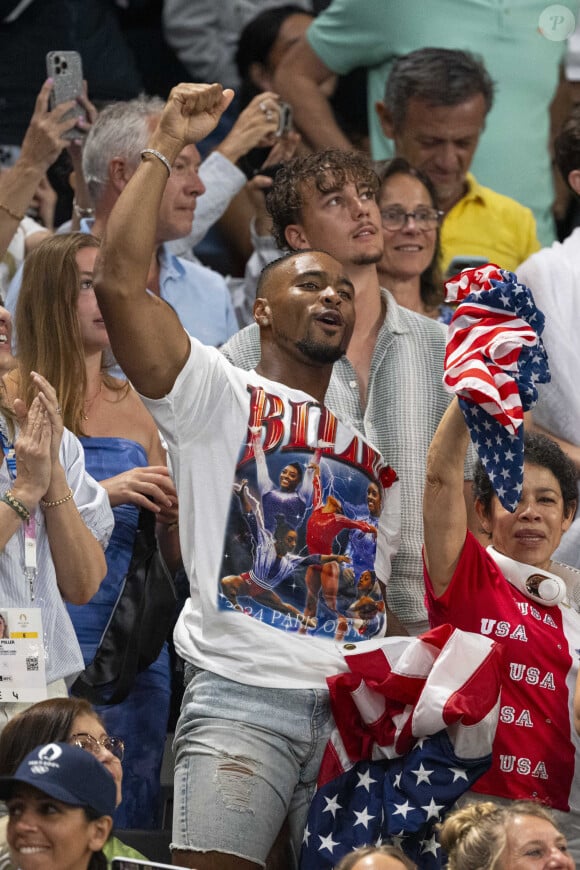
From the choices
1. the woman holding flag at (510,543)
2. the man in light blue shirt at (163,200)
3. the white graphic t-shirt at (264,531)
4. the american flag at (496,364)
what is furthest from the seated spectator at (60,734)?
the man in light blue shirt at (163,200)

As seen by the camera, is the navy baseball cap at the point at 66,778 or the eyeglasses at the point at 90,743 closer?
the navy baseball cap at the point at 66,778

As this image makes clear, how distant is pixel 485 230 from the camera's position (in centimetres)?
598

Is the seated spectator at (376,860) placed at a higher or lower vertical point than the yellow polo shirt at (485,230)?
higher

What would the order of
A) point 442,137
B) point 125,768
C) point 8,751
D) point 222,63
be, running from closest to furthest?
point 8,751, point 125,768, point 442,137, point 222,63

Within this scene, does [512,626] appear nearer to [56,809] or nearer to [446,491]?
[446,491]

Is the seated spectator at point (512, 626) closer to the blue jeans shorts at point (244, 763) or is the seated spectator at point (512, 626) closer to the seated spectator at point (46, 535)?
the blue jeans shorts at point (244, 763)

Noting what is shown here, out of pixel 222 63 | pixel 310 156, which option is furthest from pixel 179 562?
pixel 222 63

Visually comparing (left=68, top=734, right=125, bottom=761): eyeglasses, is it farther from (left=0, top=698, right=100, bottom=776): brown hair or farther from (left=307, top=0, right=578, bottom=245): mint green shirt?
(left=307, top=0, right=578, bottom=245): mint green shirt

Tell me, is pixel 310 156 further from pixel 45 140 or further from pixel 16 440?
pixel 16 440

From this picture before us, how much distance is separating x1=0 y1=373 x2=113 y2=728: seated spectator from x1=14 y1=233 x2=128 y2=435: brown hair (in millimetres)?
464

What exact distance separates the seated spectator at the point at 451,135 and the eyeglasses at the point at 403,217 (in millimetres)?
573

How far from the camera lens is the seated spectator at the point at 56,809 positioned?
9.82 feet

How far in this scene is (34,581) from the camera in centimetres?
378

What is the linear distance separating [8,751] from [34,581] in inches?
21.4
